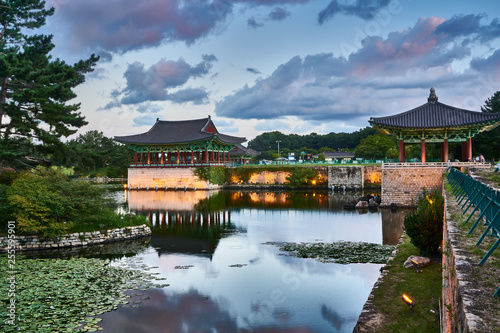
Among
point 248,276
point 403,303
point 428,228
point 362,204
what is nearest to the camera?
point 403,303

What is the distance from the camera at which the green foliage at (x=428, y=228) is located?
11.8m

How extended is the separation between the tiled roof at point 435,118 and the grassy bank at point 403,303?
20.1 m

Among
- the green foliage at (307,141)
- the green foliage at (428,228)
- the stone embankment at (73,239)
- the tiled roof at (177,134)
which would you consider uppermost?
the green foliage at (307,141)

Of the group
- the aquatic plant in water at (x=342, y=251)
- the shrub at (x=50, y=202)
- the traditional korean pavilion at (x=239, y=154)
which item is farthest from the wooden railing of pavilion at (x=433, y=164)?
the traditional korean pavilion at (x=239, y=154)

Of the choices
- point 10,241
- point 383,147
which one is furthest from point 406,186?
point 383,147

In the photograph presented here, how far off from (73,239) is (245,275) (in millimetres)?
8418

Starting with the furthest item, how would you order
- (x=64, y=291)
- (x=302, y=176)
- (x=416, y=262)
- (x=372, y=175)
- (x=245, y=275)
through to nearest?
1. (x=302, y=176)
2. (x=372, y=175)
3. (x=245, y=275)
4. (x=416, y=262)
5. (x=64, y=291)

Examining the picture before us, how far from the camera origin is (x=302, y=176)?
1858 inches

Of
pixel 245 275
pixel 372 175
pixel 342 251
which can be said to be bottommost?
pixel 245 275

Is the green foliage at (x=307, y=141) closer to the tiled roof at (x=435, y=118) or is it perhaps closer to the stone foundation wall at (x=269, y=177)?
the stone foundation wall at (x=269, y=177)

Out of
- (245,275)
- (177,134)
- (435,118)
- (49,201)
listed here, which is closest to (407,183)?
(435,118)

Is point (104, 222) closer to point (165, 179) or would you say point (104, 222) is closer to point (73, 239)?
point (73, 239)

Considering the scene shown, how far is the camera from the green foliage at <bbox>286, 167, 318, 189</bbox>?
47.1 m

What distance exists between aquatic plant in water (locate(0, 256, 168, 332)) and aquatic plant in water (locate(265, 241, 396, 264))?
6.32m
